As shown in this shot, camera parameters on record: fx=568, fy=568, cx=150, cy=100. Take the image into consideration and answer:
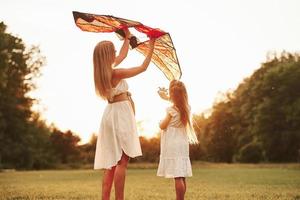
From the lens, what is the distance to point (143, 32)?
7426 mm

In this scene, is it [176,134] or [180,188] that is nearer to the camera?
[180,188]

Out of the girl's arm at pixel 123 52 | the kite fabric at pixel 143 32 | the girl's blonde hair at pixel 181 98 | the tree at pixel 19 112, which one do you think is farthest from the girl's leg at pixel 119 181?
the tree at pixel 19 112

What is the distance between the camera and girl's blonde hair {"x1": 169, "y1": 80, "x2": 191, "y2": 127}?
26.8ft

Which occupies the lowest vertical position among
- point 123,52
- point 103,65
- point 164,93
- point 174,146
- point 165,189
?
point 165,189

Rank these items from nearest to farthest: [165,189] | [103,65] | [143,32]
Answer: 1. [103,65]
2. [143,32]
3. [165,189]

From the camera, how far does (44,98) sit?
2261 inches

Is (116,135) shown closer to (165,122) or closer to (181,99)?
(165,122)

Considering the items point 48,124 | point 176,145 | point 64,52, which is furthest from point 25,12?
point 48,124

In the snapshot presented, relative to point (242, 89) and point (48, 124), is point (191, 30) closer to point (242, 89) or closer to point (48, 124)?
point (242, 89)

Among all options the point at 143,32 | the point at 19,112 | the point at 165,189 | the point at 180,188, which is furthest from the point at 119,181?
the point at 19,112

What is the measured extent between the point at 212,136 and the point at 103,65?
203 feet

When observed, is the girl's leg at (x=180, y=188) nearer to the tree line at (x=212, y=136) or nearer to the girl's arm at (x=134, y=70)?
the girl's arm at (x=134, y=70)

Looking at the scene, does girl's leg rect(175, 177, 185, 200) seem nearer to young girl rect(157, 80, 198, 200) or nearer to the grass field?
young girl rect(157, 80, 198, 200)

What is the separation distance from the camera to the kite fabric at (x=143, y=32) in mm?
7227
